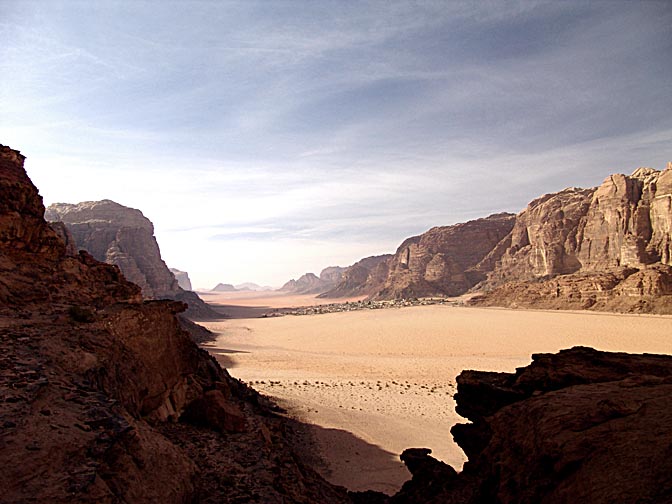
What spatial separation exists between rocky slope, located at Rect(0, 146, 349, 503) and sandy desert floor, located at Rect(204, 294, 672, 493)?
10.1 feet

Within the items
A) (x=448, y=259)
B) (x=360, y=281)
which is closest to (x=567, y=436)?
(x=448, y=259)

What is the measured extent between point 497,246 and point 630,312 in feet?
144

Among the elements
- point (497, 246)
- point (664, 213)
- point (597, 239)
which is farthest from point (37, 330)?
point (497, 246)

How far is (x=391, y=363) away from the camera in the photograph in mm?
24688

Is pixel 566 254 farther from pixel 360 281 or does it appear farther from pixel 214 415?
pixel 360 281

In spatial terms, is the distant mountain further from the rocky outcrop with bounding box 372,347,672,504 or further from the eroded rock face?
the eroded rock face

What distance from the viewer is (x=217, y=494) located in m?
5.19

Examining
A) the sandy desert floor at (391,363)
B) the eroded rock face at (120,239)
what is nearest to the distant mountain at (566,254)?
the sandy desert floor at (391,363)

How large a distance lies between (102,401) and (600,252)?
63861 mm

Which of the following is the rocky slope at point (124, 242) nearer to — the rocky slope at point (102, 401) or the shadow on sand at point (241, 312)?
the shadow on sand at point (241, 312)

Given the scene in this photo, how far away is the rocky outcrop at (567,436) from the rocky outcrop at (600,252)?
4182cm

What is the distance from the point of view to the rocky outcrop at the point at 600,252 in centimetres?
4228

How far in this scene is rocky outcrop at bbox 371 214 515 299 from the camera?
268ft

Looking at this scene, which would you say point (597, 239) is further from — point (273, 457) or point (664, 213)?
point (273, 457)
